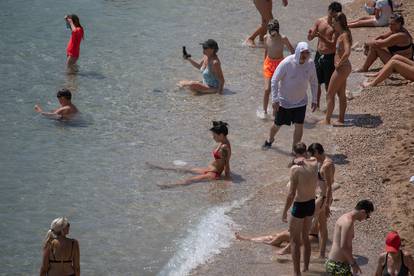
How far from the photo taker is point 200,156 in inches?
545

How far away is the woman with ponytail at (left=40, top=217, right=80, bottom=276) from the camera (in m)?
9.01

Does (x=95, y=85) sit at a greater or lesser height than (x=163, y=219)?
greater

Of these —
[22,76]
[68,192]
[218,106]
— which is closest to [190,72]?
[218,106]

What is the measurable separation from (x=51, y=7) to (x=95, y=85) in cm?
561

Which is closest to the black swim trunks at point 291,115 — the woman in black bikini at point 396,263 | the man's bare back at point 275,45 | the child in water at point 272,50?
the child in water at point 272,50

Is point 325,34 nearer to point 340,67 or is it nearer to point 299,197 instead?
point 340,67

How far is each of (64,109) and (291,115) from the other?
3.96 m

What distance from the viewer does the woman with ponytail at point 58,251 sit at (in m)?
9.01

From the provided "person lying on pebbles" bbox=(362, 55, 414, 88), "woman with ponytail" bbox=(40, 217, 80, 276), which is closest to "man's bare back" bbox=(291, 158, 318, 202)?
"woman with ponytail" bbox=(40, 217, 80, 276)

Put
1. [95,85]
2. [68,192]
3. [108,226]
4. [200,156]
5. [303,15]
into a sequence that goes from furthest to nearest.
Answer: [303,15] < [95,85] < [200,156] < [68,192] < [108,226]

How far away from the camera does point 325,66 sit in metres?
14.8

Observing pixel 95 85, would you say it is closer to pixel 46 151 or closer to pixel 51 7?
pixel 46 151

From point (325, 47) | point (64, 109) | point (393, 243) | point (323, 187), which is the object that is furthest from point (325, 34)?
point (393, 243)

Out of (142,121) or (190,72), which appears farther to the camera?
(190,72)
